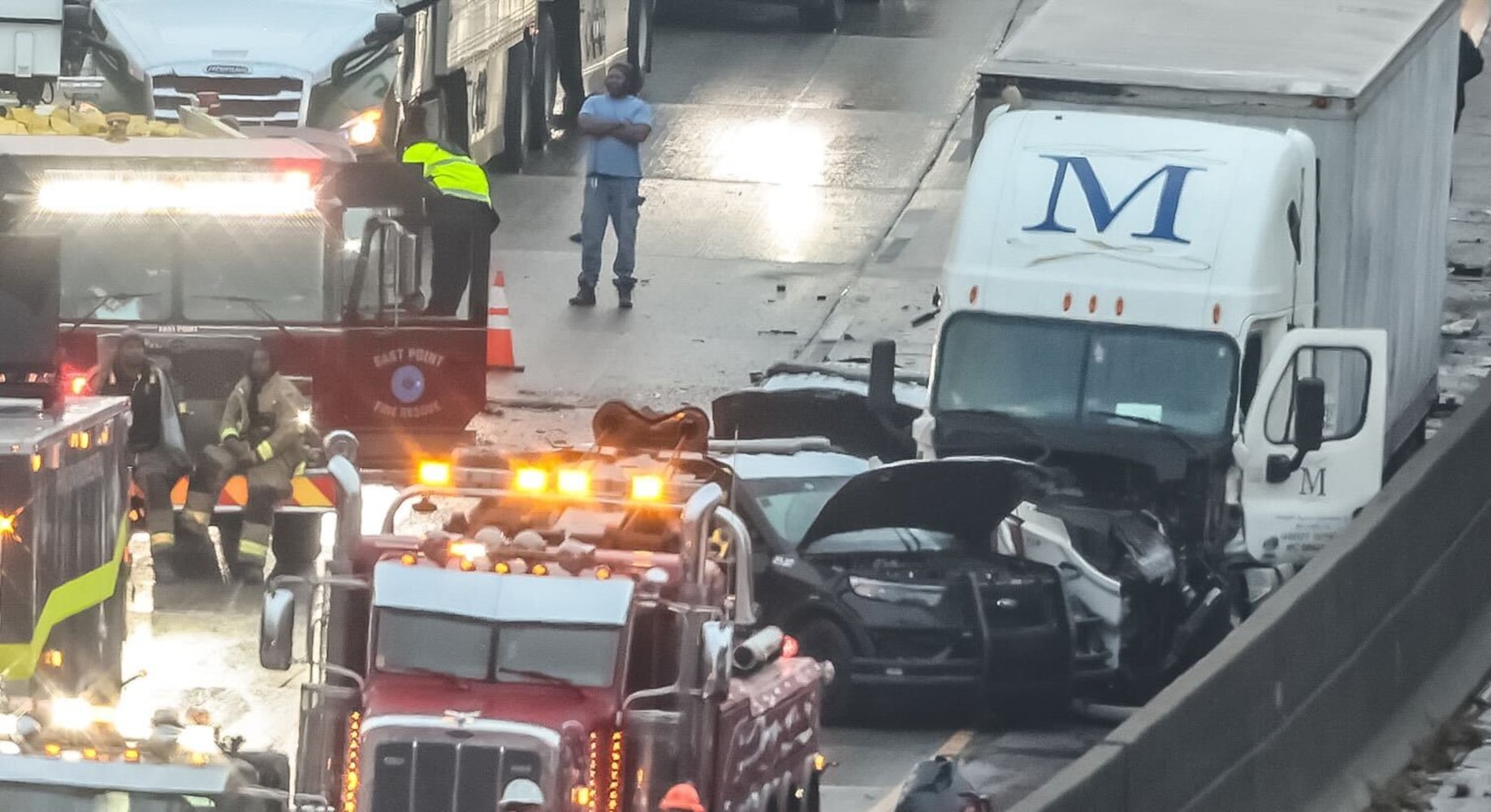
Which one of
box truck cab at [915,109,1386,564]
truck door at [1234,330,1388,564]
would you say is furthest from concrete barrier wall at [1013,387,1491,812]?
box truck cab at [915,109,1386,564]

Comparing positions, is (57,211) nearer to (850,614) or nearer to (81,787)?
(850,614)

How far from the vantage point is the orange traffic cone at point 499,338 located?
24578 millimetres

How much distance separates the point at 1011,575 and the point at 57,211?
266 inches

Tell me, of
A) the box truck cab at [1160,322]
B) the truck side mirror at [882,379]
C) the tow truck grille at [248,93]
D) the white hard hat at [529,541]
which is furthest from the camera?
the tow truck grille at [248,93]

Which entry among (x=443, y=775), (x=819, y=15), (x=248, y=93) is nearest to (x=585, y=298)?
(x=248, y=93)

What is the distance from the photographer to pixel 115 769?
9.86 m

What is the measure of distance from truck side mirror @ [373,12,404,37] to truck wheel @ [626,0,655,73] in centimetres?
848

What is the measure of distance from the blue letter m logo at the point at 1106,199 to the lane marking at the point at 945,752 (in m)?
2.83

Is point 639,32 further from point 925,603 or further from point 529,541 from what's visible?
point 529,541

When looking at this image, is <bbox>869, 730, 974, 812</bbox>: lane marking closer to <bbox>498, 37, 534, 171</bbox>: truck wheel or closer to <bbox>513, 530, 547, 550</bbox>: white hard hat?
<bbox>513, 530, 547, 550</bbox>: white hard hat

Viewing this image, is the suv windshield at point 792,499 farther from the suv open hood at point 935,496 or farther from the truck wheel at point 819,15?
the truck wheel at point 819,15

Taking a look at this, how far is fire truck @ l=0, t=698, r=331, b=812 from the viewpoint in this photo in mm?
9750

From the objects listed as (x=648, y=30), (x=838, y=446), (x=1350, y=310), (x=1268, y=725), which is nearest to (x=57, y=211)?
(x=838, y=446)

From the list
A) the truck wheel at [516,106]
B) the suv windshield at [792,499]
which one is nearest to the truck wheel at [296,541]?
the suv windshield at [792,499]
